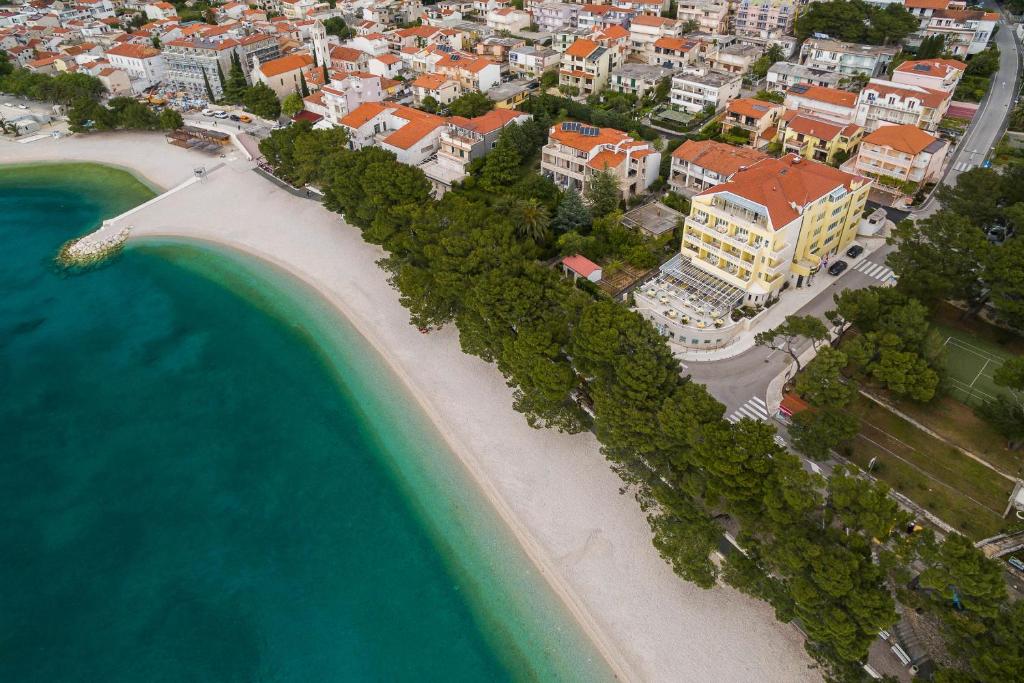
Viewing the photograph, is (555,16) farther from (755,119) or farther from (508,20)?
(755,119)

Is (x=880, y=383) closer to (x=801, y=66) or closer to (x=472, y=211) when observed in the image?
(x=472, y=211)

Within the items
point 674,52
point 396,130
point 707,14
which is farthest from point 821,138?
point 707,14

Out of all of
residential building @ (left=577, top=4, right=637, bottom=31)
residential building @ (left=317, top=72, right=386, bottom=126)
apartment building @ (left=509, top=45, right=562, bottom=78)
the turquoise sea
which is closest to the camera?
the turquoise sea

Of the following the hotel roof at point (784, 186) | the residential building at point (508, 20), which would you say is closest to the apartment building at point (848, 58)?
the hotel roof at point (784, 186)

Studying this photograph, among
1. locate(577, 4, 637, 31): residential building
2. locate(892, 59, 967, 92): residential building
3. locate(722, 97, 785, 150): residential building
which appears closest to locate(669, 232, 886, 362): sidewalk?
locate(722, 97, 785, 150): residential building

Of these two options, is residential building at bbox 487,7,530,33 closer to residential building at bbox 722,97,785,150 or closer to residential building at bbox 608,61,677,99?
residential building at bbox 608,61,677,99

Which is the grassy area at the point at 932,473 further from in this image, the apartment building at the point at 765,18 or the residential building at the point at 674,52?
the apartment building at the point at 765,18
